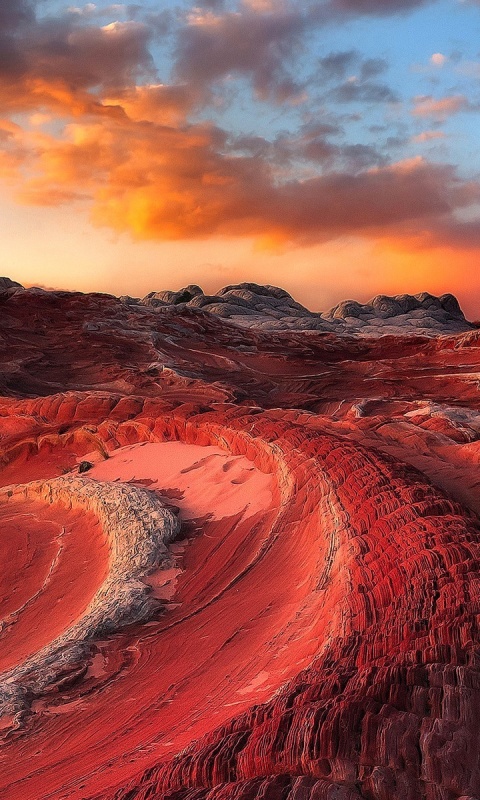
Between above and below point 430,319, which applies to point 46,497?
below

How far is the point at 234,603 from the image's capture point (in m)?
7.20

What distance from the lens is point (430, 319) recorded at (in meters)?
58.3

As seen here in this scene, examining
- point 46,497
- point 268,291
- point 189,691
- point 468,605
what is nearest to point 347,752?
point 468,605

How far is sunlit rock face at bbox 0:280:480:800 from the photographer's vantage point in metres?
3.48

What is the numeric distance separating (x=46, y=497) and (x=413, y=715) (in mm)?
10092

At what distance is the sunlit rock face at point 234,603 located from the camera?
11.4 ft

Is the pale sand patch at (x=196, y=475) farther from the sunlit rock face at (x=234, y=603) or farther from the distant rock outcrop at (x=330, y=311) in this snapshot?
the distant rock outcrop at (x=330, y=311)

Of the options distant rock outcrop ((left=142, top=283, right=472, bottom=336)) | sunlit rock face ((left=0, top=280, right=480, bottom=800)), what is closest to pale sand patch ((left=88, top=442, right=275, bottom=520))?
sunlit rock face ((left=0, top=280, right=480, bottom=800))

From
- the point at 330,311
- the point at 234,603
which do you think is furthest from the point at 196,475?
the point at 330,311

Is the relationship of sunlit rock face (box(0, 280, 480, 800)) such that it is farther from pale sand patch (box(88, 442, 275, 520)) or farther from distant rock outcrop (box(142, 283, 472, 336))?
distant rock outcrop (box(142, 283, 472, 336))

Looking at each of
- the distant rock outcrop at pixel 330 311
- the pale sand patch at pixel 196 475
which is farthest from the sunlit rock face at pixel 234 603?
the distant rock outcrop at pixel 330 311

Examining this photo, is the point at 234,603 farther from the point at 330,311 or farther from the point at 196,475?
the point at 330,311

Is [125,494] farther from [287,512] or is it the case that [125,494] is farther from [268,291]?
[268,291]

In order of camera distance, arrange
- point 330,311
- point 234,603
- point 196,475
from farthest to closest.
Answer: point 330,311 < point 196,475 < point 234,603
